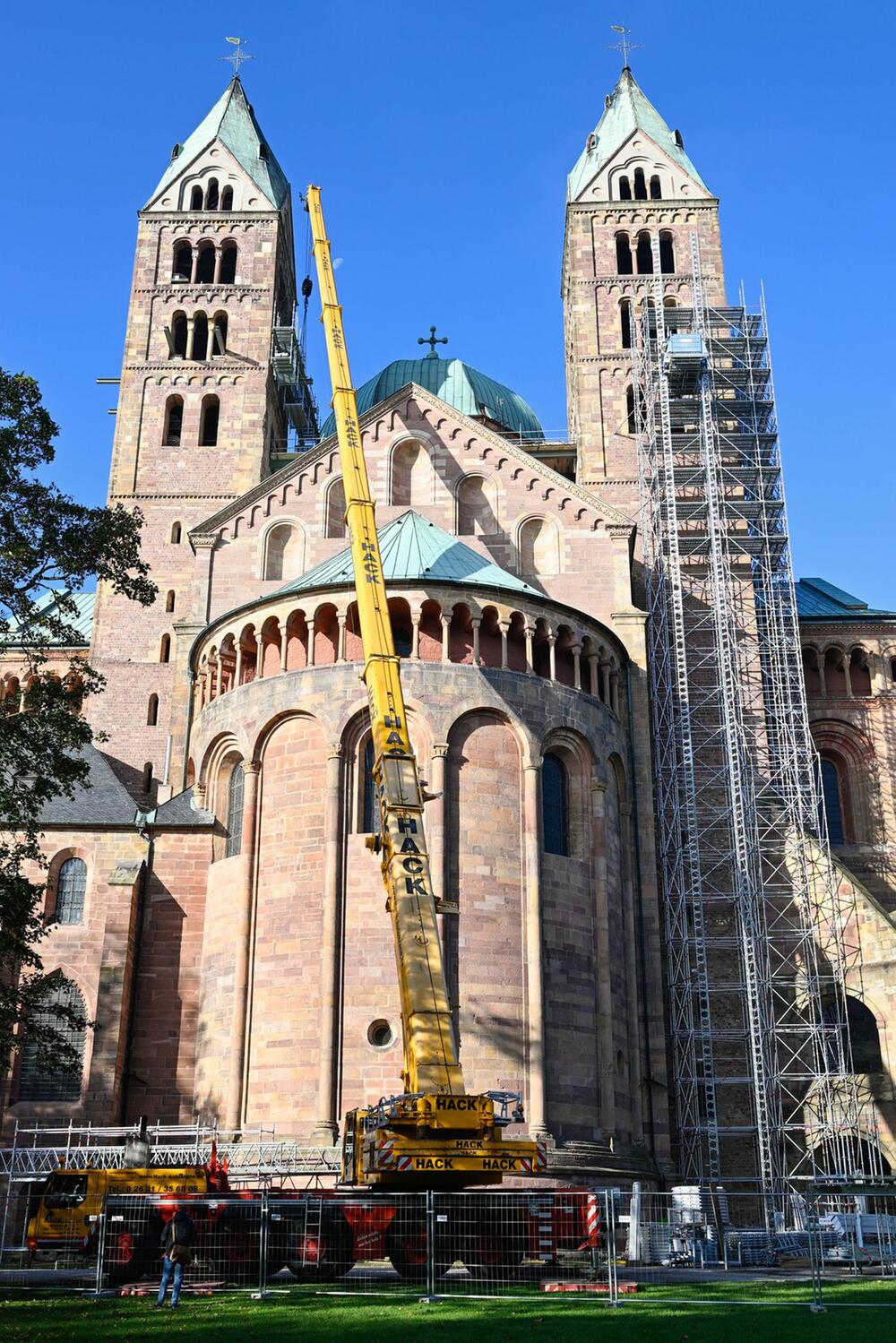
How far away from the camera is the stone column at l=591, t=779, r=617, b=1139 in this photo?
108 feet

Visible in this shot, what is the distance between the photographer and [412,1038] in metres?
23.7

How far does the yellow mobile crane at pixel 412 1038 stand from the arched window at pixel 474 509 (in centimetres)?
1093

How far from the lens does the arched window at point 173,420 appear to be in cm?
5369

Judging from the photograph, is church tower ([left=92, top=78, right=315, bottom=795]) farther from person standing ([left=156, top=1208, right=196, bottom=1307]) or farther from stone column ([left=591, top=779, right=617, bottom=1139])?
person standing ([left=156, top=1208, right=196, bottom=1307])

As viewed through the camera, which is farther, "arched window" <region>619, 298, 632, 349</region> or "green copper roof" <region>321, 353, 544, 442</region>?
"green copper roof" <region>321, 353, 544, 442</region>

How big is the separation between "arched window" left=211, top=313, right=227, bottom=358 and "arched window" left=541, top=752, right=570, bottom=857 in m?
27.3

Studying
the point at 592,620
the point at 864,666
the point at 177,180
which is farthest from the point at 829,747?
the point at 177,180

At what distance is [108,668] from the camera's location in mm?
48750

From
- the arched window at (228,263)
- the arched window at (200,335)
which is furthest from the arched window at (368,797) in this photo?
the arched window at (228,263)

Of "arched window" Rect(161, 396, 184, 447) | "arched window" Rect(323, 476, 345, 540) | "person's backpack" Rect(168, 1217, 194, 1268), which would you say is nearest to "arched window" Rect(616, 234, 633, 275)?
"arched window" Rect(161, 396, 184, 447)

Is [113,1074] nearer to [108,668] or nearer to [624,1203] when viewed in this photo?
[624,1203]

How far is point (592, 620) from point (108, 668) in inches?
765

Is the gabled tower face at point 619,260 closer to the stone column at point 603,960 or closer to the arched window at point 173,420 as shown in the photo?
the arched window at point 173,420

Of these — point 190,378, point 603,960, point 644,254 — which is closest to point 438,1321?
point 603,960
